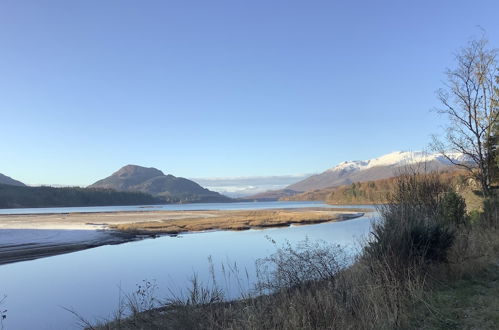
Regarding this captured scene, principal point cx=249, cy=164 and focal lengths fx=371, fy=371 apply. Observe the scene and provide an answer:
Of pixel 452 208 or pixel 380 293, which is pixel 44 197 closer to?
pixel 452 208

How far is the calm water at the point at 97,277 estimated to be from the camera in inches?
536

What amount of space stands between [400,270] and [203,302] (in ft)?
15.5

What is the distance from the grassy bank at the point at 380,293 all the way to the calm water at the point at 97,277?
2083mm

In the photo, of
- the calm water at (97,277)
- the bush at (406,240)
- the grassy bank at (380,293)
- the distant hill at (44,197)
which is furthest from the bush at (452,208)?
the distant hill at (44,197)

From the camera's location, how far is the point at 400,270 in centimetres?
888

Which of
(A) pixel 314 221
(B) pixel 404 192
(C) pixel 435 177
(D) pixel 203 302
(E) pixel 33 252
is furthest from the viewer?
(A) pixel 314 221

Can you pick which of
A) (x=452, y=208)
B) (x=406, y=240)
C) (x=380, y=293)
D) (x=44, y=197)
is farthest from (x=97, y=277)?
(x=44, y=197)

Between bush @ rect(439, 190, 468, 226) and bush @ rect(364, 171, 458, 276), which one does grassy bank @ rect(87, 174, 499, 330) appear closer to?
bush @ rect(364, 171, 458, 276)

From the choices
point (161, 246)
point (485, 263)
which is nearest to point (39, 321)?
point (485, 263)

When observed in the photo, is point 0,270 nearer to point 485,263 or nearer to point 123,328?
point 123,328

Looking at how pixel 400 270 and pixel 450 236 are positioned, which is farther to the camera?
pixel 450 236

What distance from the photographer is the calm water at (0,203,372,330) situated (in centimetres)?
1362

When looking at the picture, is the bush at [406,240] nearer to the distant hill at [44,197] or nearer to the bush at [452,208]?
the bush at [452,208]

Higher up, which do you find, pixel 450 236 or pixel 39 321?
pixel 450 236
